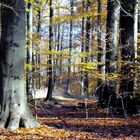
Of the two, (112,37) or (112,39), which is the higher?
(112,37)

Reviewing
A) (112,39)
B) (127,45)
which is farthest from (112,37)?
(127,45)

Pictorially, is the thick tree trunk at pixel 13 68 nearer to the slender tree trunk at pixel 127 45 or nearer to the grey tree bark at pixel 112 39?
the slender tree trunk at pixel 127 45

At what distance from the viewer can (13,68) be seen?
33.8ft

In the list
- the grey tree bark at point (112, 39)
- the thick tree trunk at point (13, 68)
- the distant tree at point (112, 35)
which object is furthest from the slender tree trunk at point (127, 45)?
the thick tree trunk at point (13, 68)

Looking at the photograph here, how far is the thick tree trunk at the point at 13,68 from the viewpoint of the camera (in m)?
10.2

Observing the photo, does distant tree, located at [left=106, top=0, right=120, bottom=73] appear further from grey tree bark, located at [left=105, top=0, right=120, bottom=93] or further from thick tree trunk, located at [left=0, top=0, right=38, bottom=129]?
thick tree trunk, located at [left=0, top=0, right=38, bottom=129]

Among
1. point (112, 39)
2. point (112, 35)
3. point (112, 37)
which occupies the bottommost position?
point (112, 39)

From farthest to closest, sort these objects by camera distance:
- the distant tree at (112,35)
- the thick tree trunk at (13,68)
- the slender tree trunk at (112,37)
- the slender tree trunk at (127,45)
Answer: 1. the distant tree at (112,35)
2. the slender tree trunk at (112,37)
3. the slender tree trunk at (127,45)
4. the thick tree trunk at (13,68)

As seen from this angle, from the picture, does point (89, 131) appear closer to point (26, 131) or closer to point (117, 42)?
point (26, 131)

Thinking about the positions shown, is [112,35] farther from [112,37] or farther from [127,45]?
[127,45]

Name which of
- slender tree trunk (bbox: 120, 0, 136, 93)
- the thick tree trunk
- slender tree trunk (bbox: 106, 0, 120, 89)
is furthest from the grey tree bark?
the thick tree trunk

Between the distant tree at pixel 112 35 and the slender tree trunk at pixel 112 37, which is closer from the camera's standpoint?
the slender tree trunk at pixel 112 37

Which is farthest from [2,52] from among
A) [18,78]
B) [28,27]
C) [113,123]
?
[28,27]

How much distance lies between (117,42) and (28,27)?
6672 mm
